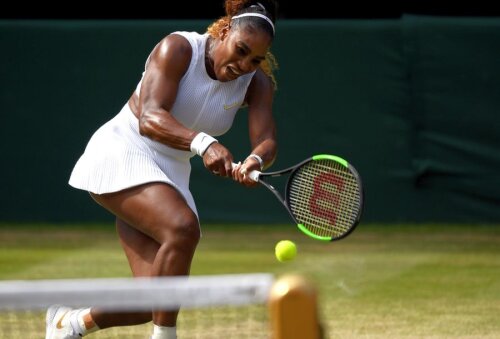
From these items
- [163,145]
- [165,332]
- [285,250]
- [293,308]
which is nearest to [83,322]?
[165,332]

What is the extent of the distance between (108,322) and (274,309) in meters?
3.02

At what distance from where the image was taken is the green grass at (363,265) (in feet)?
21.9

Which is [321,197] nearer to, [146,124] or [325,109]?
[146,124]

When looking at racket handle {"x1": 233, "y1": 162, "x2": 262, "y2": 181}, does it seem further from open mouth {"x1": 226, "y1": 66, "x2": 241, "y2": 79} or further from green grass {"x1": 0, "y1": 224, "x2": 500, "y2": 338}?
green grass {"x1": 0, "y1": 224, "x2": 500, "y2": 338}

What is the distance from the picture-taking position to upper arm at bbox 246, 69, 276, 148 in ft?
17.0

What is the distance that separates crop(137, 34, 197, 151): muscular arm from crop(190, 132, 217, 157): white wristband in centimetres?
3

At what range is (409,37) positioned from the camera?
435 inches

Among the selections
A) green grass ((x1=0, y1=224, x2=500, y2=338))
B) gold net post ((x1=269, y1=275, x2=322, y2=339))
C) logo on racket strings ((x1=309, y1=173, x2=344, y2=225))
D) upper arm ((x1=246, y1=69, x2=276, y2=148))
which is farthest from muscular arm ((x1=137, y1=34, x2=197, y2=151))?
gold net post ((x1=269, y1=275, x2=322, y2=339))

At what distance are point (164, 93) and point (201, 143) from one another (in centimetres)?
29

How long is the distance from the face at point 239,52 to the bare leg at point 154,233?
0.54 metres

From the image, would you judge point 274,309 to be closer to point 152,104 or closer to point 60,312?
point 152,104

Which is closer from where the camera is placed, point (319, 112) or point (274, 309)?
point (274, 309)

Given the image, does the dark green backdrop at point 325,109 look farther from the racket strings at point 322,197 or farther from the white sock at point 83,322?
the white sock at point 83,322

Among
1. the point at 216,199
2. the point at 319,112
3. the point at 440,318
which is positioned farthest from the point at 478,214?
the point at 440,318
